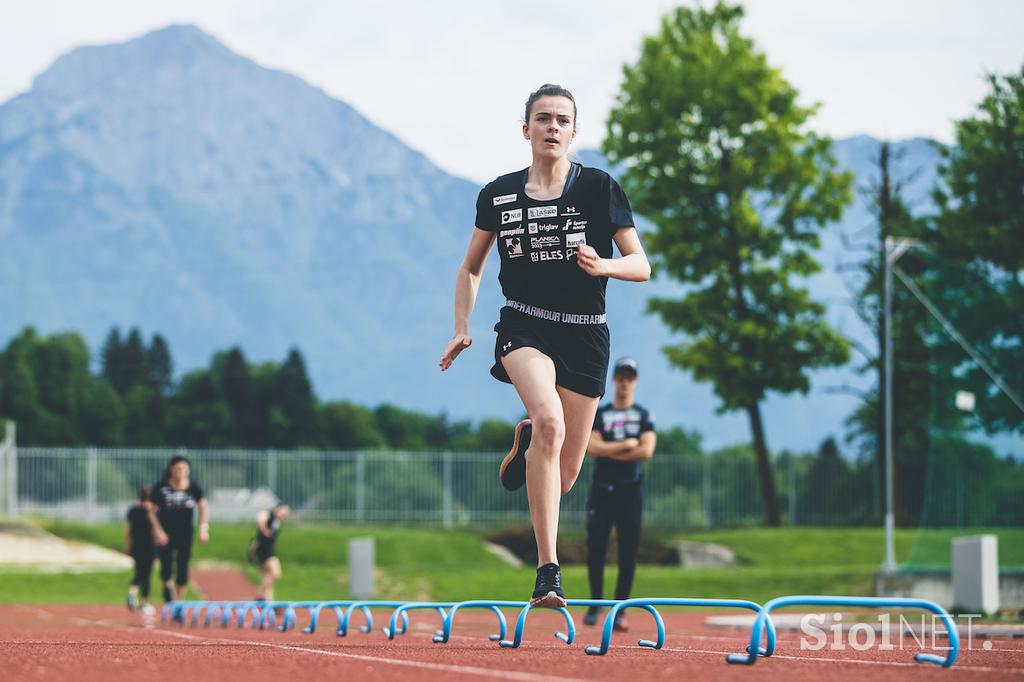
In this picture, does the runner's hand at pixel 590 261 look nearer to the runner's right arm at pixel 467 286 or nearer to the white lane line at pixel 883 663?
the runner's right arm at pixel 467 286

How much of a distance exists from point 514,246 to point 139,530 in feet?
45.7

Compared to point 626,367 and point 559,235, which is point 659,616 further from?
point 626,367

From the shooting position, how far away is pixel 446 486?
44781mm

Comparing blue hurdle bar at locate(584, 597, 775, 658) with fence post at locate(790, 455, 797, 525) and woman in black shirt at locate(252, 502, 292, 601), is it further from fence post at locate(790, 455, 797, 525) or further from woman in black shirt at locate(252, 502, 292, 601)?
fence post at locate(790, 455, 797, 525)

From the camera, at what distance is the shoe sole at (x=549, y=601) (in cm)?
687

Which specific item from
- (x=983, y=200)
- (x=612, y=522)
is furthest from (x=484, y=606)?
(x=983, y=200)

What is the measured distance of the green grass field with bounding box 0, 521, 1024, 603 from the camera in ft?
80.9

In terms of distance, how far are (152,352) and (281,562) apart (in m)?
78.7

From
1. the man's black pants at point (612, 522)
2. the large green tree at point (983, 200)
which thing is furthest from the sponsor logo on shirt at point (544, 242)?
the large green tree at point (983, 200)

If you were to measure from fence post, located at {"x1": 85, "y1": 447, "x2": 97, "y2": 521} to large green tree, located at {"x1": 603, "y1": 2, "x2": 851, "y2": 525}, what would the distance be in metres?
16.4

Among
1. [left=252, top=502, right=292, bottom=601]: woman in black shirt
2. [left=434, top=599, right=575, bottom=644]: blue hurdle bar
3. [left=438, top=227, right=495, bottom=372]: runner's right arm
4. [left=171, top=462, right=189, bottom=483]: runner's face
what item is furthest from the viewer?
[left=252, top=502, right=292, bottom=601]: woman in black shirt

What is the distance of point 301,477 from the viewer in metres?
44.9

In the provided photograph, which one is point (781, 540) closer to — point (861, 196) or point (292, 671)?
point (861, 196)

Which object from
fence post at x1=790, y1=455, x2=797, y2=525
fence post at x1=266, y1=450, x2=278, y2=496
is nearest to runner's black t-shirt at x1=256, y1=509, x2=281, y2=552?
fence post at x1=266, y1=450, x2=278, y2=496
